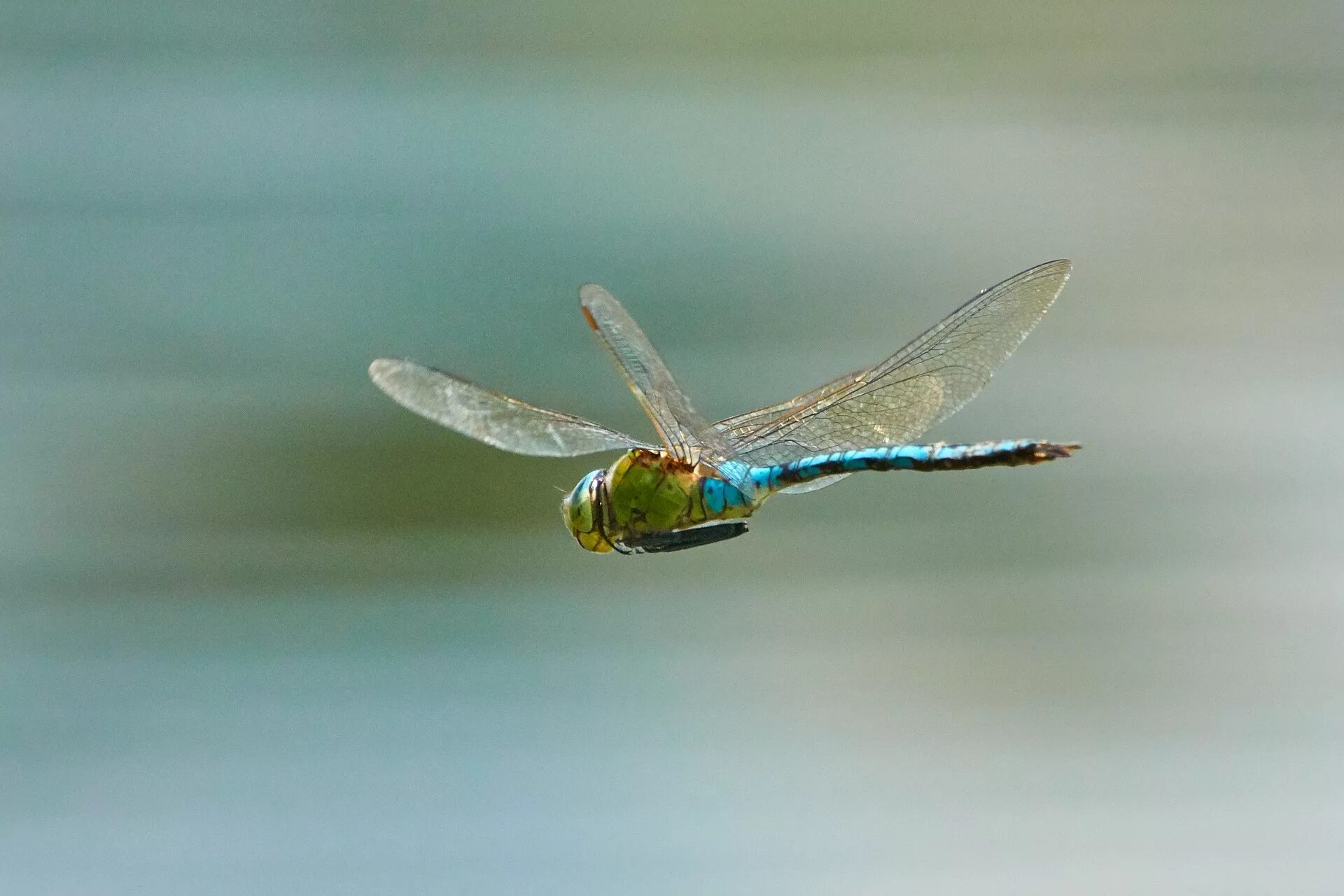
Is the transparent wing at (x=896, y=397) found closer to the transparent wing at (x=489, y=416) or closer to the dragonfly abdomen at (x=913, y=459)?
the dragonfly abdomen at (x=913, y=459)

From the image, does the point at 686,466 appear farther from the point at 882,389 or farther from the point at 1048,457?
the point at 1048,457

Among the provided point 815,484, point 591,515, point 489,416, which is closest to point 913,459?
point 815,484

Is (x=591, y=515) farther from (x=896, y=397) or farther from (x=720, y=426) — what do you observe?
(x=896, y=397)

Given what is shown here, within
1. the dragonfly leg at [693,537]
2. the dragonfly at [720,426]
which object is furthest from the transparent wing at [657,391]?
the dragonfly leg at [693,537]

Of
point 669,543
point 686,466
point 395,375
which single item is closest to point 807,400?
point 686,466

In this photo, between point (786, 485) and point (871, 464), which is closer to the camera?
point (871, 464)

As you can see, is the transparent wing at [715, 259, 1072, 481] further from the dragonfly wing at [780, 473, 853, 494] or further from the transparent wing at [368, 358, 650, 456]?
the transparent wing at [368, 358, 650, 456]

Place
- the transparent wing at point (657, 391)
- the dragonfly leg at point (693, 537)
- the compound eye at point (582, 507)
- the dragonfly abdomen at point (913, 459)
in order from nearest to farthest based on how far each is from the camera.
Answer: the dragonfly abdomen at point (913, 459) → the dragonfly leg at point (693, 537) → the transparent wing at point (657, 391) → the compound eye at point (582, 507)

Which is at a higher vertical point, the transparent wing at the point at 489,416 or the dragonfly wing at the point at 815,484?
the transparent wing at the point at 489,416

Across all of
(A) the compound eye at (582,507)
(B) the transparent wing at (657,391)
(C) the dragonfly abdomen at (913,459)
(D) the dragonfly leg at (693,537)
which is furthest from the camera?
(A) the compound eye at (582,507)
